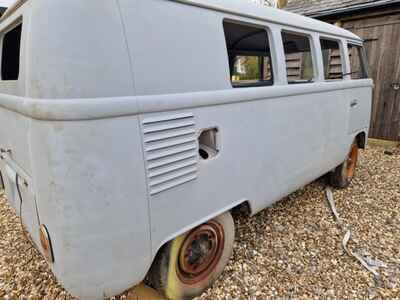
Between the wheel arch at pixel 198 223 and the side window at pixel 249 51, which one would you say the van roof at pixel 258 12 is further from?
the wheel arch at pixel 198 223

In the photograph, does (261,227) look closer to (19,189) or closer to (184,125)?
(184,125)

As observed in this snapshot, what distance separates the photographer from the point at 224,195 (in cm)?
191

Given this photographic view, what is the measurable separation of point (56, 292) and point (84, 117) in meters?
1.72

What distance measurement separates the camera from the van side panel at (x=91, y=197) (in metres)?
1.18

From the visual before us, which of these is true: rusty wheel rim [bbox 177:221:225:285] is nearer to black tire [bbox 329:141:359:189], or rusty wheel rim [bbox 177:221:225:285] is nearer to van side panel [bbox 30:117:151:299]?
van side panel [bbox 30:117:151:299]

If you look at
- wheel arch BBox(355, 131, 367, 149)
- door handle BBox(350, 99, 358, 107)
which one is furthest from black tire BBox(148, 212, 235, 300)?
wheel arch BBox(355, 131, 367, 149)

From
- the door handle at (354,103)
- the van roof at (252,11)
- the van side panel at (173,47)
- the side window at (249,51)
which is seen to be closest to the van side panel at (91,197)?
the van side panel at (173,47)

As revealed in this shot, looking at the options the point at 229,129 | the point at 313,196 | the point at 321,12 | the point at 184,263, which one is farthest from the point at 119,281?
the point at 321,12

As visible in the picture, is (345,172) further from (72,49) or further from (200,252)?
(72,49)

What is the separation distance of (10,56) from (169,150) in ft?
6.10

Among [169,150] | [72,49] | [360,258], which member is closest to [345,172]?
[360,258]

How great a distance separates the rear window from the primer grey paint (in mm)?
473

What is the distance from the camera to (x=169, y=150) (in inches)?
58.3

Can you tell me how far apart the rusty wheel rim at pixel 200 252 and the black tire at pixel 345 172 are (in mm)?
2584
